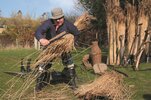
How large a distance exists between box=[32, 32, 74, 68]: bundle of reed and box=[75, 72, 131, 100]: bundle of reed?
0.79 m

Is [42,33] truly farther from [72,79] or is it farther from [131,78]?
[131,78]

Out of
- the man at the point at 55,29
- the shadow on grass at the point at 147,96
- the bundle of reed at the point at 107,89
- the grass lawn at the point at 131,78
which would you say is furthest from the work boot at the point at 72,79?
the shadow on grass at the point at 147,96

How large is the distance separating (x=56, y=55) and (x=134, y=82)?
11.8 feet

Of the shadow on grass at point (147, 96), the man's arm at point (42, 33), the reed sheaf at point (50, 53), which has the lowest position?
the shadow on grass at point (147, 96)

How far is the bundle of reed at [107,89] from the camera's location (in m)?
7.76

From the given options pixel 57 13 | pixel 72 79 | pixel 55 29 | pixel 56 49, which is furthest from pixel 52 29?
pixel 72 79

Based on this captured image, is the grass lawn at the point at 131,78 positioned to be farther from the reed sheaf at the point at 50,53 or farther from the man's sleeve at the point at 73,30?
the man's sleeve at the point at 73,30

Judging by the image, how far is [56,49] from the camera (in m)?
8.32

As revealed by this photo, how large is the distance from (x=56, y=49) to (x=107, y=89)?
4.22 ft

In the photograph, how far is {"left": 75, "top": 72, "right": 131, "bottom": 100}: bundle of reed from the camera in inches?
306

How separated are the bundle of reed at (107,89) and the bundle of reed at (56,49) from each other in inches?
31.1

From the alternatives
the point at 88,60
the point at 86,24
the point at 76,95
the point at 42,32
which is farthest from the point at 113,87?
the point at 86,24

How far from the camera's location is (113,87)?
7859 mm

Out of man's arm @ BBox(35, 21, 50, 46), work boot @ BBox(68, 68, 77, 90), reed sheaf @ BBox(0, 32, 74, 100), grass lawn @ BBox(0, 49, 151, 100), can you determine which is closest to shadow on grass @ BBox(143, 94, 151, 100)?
grass lawn @ BBox(0, 49, 151, 100)
